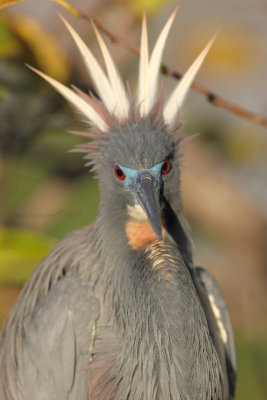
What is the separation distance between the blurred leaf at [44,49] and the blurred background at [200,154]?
2.9 inches

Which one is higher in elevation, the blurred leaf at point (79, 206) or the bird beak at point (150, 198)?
the blurred leaf at point (79, 206)

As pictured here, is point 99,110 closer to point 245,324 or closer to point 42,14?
point 42,14

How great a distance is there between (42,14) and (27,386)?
2119 mm

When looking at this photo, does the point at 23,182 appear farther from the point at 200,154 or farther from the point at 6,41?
the point at 6,41

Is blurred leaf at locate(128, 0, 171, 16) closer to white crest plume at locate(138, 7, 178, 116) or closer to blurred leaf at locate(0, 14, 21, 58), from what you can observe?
white crest plume at locate(138, 7, 178, 116)

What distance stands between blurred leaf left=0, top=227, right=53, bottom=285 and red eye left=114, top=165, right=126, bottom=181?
0.59 m

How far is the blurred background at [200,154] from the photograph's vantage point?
103 inches

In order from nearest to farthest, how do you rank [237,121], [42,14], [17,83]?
[17,83] < [42,14] < [237,121]

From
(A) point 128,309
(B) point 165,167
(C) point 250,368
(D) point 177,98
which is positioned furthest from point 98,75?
(C) point 250,368

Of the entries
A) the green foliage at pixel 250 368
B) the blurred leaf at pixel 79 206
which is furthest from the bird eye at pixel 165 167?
the green foliage at pixel 250 368

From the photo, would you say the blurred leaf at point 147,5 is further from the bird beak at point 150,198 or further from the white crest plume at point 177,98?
the bird beak at point 150,198

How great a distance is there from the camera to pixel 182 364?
1741 millimetres

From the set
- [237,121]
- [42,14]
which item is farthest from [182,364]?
[237,121]

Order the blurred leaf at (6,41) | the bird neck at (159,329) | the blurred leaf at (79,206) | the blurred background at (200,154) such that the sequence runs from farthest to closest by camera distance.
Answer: the blurred leaf at (79,206)
the blurred background at (200,154)
the blurred leaf at (6,41)
the bird neck at (159,329)
